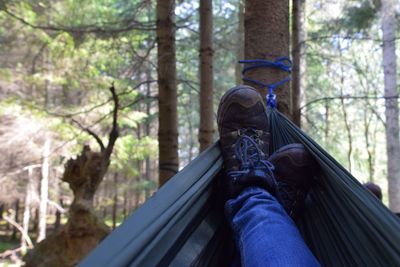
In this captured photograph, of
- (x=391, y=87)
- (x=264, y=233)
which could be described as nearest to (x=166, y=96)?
(x=264, y=233)

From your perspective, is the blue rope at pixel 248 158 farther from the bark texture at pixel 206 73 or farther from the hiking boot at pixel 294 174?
the bark texture at pixel 206 73

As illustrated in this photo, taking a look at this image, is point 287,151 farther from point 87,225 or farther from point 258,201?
point 87,225

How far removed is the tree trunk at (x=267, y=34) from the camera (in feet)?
5.34

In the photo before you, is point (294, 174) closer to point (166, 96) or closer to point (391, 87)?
point (166, 96)

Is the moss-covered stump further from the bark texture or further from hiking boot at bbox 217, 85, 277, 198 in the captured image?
hiking boot at bbox 217, 85, 277, 198

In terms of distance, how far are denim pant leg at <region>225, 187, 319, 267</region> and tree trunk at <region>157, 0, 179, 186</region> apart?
1.86 metres

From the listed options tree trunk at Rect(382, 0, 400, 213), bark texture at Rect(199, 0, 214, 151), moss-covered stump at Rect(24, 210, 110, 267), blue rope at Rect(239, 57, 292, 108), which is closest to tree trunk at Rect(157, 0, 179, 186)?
bark texture at Rect(199, 0, 214, 151)

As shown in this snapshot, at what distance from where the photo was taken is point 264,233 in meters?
1.07

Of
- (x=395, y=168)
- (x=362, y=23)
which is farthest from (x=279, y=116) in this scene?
(x=362, y=23)

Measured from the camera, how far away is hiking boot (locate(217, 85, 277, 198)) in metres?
1.35

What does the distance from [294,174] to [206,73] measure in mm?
2348

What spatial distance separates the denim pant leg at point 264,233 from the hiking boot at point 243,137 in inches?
2.6

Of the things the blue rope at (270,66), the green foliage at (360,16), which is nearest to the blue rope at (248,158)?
the blue rope at (270,66)

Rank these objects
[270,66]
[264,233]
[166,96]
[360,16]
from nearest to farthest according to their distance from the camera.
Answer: [264,233] → [270,66] → [166,96] → [360,16]
